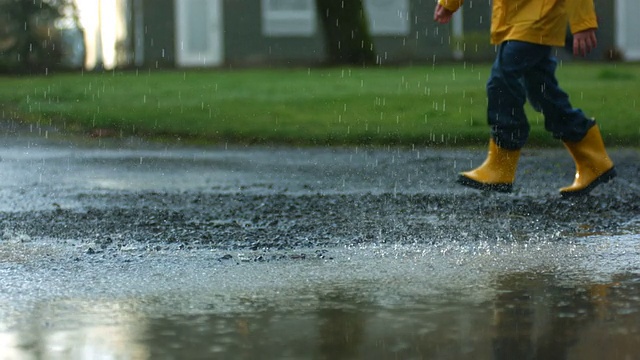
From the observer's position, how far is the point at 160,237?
6.21m

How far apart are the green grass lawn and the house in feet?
29.4

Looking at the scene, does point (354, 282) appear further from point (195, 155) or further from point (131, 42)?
point (131, 42)

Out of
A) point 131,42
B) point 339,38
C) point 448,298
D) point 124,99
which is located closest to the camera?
point 448,298

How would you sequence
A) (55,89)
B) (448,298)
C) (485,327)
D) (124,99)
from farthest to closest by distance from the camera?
1. (55,89)
2. (124,99)
3. (448,298)
4. (485,327)

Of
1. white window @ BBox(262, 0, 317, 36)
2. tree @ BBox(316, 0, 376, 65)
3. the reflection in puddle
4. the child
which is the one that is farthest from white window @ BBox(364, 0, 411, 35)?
the reflection in puddle

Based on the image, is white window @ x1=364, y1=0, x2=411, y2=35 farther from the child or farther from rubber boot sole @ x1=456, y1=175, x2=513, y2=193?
rubber boot sole @ x1=456, y1=175, x2=513, y2=193

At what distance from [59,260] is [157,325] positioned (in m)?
1.59

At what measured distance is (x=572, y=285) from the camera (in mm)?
4781

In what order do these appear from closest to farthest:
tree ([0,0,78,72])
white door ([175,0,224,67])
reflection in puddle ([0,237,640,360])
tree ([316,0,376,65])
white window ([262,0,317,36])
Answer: reflection in puddle ([0,237,640,360]), tree ([316,0,376,65]), tree ([0,0,78,72]), white window ([262,0,317,36]), white door ([175,0,224,67])

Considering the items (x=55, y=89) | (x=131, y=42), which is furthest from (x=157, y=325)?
(x=131, y=42)

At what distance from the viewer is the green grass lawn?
1208cm

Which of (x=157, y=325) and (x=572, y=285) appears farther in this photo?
(x=572, y=285)

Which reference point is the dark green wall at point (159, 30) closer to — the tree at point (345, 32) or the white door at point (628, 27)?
the tree at point (345, 32)

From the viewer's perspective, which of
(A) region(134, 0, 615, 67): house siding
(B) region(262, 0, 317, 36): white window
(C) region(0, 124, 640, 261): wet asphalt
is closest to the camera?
(C) region(0, 124, 640, 261): wet asphalt
